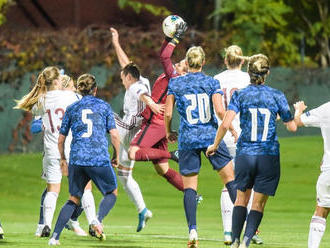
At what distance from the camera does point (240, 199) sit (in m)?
11.4

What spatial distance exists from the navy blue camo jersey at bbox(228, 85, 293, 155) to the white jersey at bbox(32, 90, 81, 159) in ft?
10.7

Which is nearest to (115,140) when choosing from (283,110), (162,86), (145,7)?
(162,86)

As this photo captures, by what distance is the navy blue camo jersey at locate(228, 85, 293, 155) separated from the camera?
36.5 feet

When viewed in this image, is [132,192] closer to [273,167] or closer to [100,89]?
[273,167]

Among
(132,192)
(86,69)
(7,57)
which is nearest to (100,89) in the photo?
(86,69)

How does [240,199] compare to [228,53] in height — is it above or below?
below

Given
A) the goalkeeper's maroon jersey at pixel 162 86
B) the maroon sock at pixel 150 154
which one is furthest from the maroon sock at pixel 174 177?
the goalkeeper's maroon jersey at pixel 162 86

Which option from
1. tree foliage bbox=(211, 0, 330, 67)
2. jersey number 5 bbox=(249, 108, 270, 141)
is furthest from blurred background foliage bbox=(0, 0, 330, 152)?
jersey number 5 bbox=(249, 108, 270, 141)

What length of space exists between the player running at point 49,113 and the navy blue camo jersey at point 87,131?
1410 mm

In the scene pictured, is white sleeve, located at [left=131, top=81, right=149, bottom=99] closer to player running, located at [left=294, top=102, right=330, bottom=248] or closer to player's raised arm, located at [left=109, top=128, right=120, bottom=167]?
player's raised arm, located at [left=109, top=128, right=120, bottom=167]

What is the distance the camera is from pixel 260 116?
11.1 metres

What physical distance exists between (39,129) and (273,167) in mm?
3913

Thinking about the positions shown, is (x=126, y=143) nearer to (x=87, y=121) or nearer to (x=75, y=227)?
(x=75, y=227)

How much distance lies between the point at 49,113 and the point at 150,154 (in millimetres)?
1378
